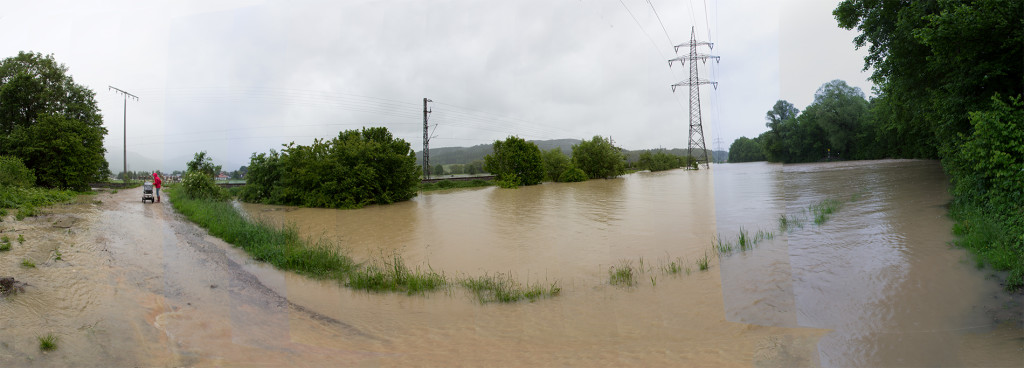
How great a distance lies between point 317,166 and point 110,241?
1096 centimetres

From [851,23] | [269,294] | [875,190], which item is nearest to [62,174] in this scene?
[269,294]

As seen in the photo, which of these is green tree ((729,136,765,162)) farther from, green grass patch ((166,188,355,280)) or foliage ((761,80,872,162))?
green grass patch ((166,188,355,280))

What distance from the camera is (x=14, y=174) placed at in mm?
A: 16391

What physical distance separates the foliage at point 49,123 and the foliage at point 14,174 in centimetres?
341

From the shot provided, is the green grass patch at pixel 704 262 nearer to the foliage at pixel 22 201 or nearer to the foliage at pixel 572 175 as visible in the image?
the foliage at pixel 22 201

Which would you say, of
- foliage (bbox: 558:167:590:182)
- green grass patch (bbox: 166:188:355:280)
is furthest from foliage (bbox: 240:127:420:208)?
foliage (bbox: 558:167:590:182)

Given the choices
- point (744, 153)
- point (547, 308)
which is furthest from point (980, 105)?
point (744, 153)

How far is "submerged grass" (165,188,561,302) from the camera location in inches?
230

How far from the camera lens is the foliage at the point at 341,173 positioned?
18.9 meters

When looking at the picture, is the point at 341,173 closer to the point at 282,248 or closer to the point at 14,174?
the point at 282,248

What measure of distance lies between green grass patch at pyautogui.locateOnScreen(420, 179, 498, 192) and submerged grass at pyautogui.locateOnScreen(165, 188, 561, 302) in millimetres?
20827

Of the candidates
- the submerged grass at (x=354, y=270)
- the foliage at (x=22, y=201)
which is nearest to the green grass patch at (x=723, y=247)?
the submerged grass at (x=354, y=270)

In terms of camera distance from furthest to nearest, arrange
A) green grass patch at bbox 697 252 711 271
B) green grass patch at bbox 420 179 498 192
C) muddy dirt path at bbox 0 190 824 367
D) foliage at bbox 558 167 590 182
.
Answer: foliage at bbox 558 167 590 182 < green grass patch at bbox 420 179 498 192 < green grass patch at bbox 697 252 711 271 < muddy dirt path at bbox 0 190 824 367

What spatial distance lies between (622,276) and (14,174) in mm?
A: 23757
